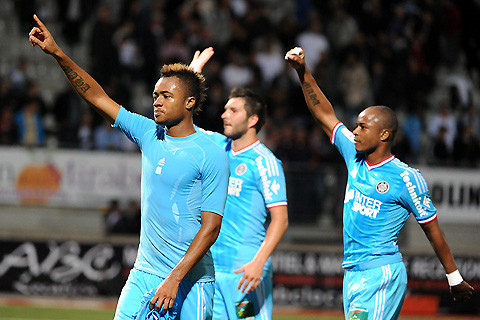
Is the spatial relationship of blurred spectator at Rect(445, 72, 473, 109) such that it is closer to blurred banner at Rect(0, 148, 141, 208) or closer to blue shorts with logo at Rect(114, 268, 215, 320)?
blurred banner at Rect(0, 148, 141, 208)

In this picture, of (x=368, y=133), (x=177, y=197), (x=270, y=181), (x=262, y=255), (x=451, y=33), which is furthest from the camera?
(x=451, y=33)

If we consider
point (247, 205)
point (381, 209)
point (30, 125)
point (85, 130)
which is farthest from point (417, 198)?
point (30, 125)

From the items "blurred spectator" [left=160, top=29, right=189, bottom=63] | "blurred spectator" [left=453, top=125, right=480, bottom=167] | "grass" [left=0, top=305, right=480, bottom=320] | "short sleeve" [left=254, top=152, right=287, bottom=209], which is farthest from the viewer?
"blurred spectator" [left=160, top=29, right=189, bottom=63]

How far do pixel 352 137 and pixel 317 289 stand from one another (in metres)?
7.25

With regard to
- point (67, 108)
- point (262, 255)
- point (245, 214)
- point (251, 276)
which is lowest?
point (251, 276)

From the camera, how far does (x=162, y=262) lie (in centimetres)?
509

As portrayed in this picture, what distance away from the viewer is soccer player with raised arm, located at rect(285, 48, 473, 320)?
589 centimetres

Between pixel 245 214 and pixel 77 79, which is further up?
pixel 77 79

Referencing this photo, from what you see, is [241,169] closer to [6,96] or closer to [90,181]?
[90,181]

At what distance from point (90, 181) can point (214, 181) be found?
329 inches

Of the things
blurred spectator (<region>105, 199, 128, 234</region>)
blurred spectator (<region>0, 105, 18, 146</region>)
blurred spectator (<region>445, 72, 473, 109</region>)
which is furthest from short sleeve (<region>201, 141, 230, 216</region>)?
blurred spectator (<region>445, 72, 473, 109</region>)

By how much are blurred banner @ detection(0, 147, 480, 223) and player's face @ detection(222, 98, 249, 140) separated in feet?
19.8

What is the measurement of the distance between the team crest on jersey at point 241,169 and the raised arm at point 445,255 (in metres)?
1.79

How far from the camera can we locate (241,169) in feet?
22.8
